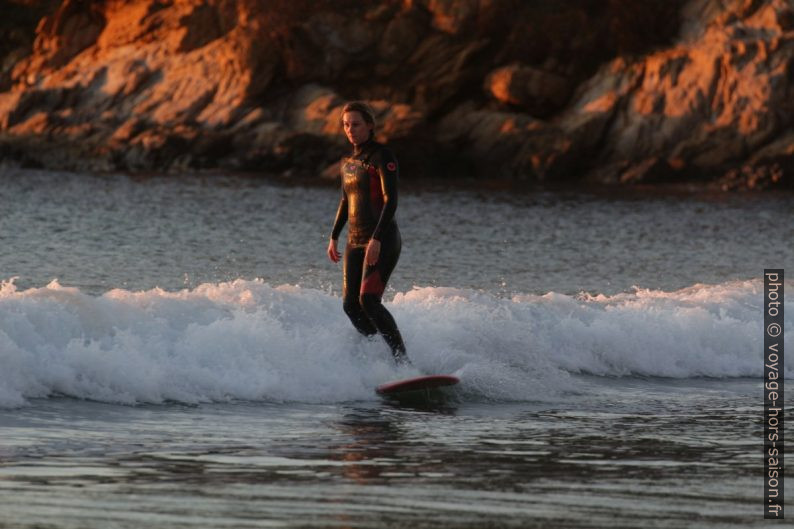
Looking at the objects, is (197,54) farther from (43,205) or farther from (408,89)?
(43,205)

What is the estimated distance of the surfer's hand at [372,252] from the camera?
11.8 metres

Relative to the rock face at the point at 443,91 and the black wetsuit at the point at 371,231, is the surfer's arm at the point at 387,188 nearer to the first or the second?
the black wetsuit at the point at 371,231

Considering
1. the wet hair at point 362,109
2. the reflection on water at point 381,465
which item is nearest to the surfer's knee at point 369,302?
the reflection on water at point 381,465

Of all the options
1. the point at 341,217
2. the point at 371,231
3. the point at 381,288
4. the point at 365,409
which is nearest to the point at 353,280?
the point at 381,288

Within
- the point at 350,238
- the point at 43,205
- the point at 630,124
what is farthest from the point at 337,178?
the point at 350,238

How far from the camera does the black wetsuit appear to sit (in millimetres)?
11984

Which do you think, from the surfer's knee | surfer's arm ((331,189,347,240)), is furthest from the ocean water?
surfer's arm ((331,189,347,240))

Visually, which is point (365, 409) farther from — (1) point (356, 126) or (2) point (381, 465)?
(2) point (381, 465)

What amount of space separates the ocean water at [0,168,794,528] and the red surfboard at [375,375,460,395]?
0.62ft

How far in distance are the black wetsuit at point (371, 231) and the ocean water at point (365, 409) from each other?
1.28 ft

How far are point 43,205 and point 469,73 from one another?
23286 millimetres

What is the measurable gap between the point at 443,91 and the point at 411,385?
46566 millimetres

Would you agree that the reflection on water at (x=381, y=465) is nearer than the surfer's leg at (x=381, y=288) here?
Yes

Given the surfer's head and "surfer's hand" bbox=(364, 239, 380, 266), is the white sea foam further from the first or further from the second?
the surfer's head
